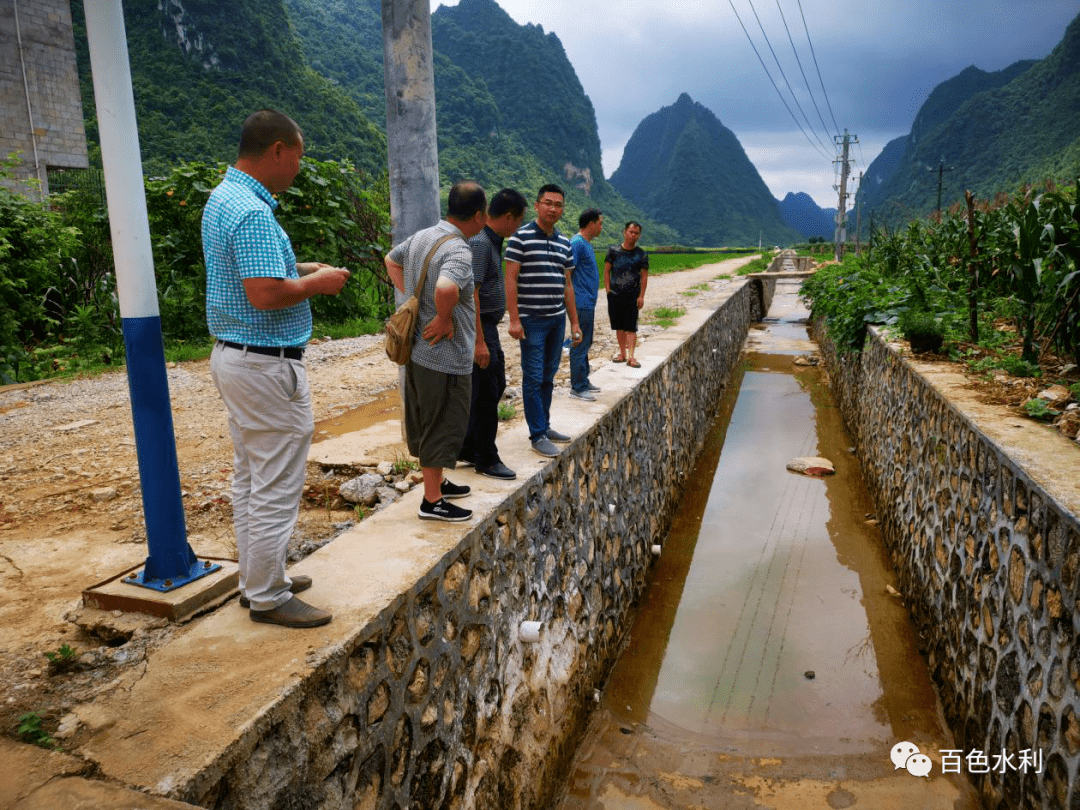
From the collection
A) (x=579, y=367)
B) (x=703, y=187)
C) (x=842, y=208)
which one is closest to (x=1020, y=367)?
(x=579, y=367)

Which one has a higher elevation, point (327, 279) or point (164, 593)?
point (327, 279)

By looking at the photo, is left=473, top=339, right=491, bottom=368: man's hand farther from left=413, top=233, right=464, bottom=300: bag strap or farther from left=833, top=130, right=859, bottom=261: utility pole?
left=833, top=130, right=859, bottom=261: utility pole

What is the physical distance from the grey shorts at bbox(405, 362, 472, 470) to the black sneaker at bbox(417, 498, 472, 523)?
156 millimetres

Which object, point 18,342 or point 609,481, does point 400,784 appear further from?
point 18,342

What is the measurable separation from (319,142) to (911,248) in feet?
112

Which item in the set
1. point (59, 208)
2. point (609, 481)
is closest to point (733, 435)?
point (609, 481)

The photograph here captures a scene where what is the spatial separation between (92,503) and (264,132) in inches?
103

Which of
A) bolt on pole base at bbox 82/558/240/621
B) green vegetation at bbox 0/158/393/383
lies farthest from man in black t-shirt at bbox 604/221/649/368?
bolt on pole base at bbox 82/558/240/621

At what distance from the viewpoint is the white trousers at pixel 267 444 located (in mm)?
2039

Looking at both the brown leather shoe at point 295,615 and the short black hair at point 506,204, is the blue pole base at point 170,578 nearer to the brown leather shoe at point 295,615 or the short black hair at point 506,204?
the brown leather shoe at point 295,615

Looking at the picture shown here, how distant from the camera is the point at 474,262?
11.3ft

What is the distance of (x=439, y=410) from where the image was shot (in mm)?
2971

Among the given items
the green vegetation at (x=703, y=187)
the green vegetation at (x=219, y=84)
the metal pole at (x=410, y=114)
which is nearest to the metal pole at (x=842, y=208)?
the green vegetation at (x=219, y=84)

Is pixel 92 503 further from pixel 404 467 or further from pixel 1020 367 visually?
pixel 1020 367
